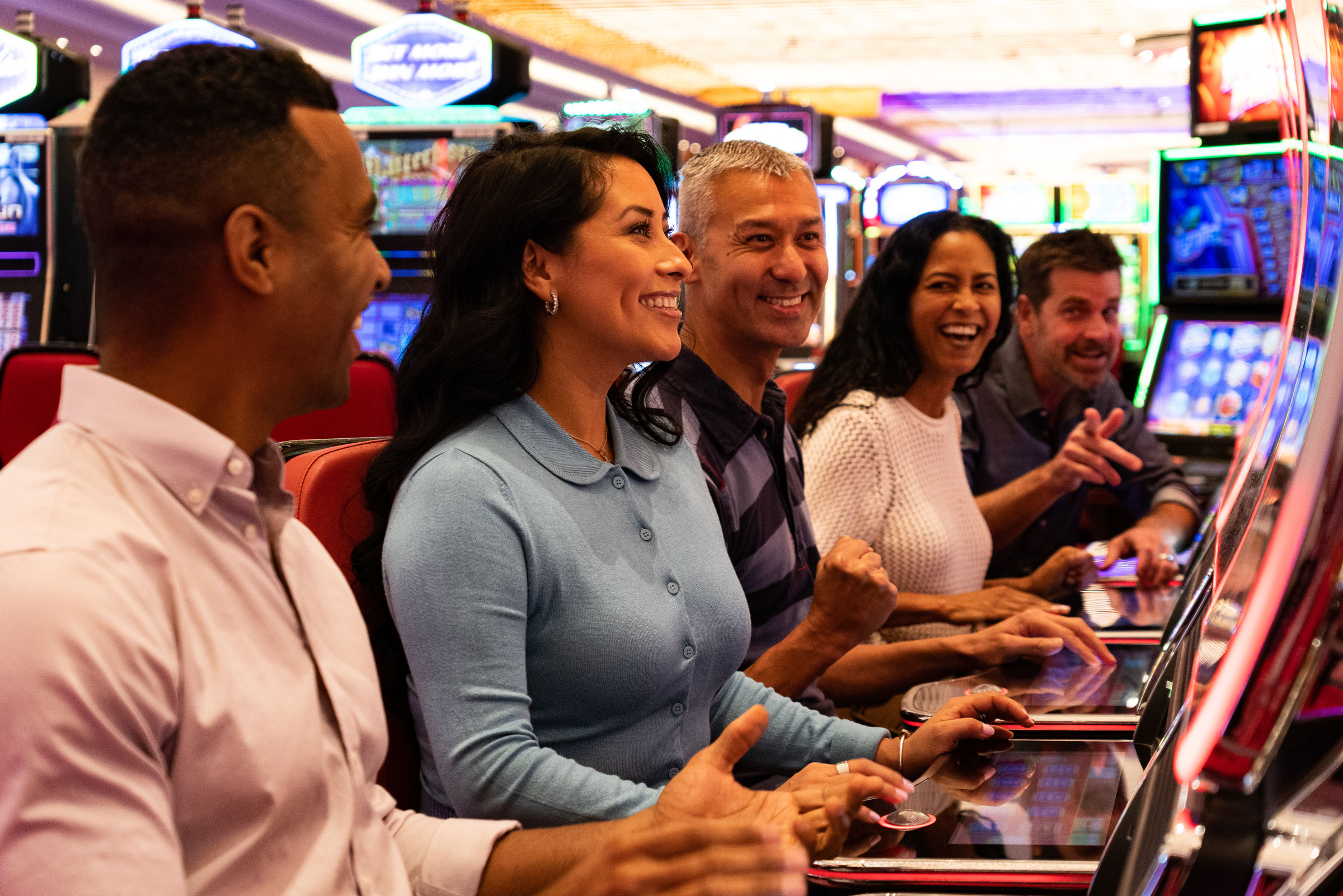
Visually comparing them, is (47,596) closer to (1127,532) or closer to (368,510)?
(368,510)

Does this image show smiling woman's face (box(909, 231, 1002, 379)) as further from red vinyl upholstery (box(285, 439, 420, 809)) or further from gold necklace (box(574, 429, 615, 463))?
red vinyl upholstery (box(285, 439, 420, 809))

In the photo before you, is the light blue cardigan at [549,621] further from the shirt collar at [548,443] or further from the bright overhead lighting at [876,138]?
the bright overhead lighting at [876,138]

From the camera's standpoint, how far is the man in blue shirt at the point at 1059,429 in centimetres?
281

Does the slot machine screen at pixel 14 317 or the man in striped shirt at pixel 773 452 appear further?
the slot machine screen at pixel 14 317

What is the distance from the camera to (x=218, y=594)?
2.76ft

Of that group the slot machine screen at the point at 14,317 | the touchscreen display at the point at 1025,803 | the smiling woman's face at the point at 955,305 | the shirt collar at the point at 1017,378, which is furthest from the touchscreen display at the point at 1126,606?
the slot machine screen at the point at 14,317

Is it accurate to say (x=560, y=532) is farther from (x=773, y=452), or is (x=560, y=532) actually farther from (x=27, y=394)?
(x=27, y=394)

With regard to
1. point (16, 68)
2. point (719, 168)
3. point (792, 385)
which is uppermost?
point (16, 68)

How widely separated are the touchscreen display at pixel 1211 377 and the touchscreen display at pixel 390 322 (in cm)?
282

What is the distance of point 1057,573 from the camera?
8.15 feet

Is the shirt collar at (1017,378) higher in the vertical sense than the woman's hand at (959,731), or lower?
higher

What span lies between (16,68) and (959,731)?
546 centimetres

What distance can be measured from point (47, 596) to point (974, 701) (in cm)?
111

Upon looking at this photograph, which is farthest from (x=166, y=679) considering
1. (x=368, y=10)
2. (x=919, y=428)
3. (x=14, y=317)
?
(x=368, y=10)
